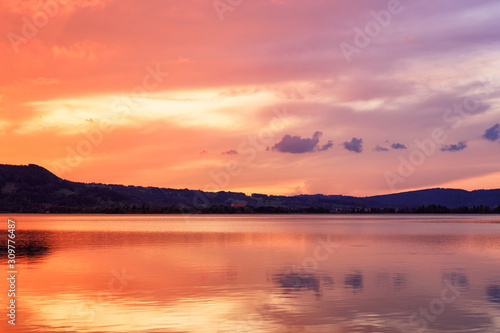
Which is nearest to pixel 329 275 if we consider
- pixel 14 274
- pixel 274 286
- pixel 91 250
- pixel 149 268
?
pixel 274 286

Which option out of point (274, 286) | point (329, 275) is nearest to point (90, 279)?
point (274, 286)

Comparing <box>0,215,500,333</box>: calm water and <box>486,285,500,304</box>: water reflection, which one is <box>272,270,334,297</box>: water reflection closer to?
<box>0,215,500,333</box>: calm water

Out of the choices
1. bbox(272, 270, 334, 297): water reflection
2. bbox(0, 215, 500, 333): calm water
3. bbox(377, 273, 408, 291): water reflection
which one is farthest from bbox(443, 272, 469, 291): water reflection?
bbox(272, 270, 334, 297): water reflection

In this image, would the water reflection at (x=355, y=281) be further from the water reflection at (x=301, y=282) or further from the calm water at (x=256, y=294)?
the water reflection at (x=301, y=282)

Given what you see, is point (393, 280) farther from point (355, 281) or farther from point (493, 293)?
point (493, 293)

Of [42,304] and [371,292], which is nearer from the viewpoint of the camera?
[42,304]

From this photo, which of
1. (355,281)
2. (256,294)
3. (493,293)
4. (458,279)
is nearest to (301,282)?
(355,281)

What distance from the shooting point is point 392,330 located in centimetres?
2491

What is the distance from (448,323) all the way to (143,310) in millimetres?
14898

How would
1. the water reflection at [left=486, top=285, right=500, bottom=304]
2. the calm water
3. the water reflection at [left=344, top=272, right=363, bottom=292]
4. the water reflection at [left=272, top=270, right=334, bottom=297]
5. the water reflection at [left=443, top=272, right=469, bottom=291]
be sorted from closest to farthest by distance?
the calm water
the water reflection at [left=486, top=285, right=500, bottom=304]
the water reflection at [left=272, top=270, right=334, bottom=297]
the water reflection at [left=344, top=272, right=363, bottom=292]
the water reflection at [left=443, top=272, right=469, bottom=291]

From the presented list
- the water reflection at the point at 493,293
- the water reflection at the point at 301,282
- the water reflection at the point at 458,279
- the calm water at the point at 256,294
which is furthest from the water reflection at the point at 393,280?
the water reflection at the point at 493,293

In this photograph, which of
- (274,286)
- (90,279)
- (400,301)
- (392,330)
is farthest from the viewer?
(90,279)

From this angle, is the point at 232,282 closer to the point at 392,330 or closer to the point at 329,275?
the point at 329,275

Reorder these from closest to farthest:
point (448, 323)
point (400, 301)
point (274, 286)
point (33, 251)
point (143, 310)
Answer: point (448, 323)
point (143, 310)
point (400, 301)
point (274, 286)
point (33, 251)
